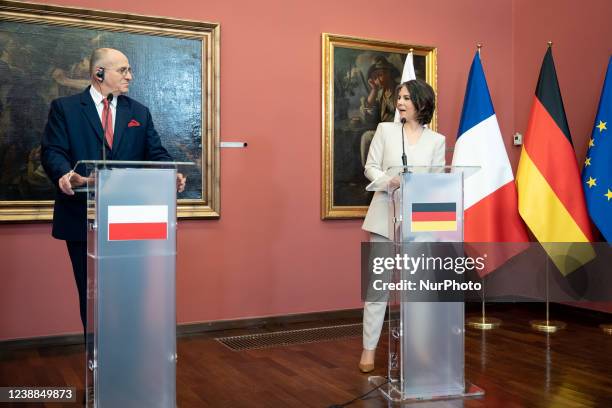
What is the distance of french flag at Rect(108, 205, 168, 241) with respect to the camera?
2346 mm

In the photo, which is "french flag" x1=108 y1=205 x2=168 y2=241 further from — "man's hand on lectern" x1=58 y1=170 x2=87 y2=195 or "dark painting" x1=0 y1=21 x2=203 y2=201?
"dark painting" x1=0 y1=21 x2=203 y2=201

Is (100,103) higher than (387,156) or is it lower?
higher

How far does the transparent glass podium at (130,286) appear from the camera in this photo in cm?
233

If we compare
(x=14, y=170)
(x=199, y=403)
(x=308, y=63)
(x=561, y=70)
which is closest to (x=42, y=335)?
(x=14, y=170)

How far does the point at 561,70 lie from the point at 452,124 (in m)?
0.97

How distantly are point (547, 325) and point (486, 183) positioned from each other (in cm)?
111

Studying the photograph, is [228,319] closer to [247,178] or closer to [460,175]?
[247,178]

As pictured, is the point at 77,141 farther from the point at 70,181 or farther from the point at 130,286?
the point at 130,286

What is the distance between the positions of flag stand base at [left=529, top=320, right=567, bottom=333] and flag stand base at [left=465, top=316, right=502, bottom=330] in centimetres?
25

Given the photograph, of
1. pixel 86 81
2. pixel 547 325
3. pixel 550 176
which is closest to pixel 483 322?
pixel 547 325

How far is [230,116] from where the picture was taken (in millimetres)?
4562

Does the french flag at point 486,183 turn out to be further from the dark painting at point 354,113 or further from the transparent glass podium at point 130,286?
the transparent glass podium at point 130,286

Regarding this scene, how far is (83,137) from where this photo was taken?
9.59ft

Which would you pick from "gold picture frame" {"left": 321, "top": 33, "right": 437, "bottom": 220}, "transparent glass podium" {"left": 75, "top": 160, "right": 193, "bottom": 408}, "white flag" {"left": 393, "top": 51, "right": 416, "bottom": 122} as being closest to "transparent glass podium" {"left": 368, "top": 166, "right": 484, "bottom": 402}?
"transparent glass podium" {"left": 75, "top": 160, "right": 193, "bottom": 408}
